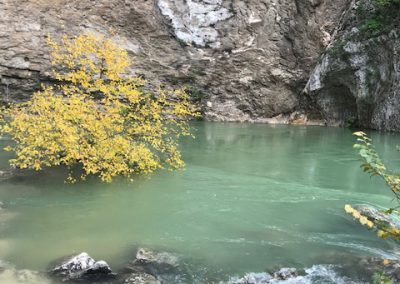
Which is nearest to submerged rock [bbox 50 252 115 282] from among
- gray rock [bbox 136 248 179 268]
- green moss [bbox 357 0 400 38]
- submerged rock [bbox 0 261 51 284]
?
submerged rock [bbox 0 261 51 284]

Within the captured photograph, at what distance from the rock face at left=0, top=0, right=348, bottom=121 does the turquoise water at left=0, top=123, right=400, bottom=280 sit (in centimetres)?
1372

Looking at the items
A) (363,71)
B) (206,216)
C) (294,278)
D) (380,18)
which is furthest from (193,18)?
(294,278)

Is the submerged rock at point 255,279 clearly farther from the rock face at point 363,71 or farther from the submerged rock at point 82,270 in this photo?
the rock face at point 363,71

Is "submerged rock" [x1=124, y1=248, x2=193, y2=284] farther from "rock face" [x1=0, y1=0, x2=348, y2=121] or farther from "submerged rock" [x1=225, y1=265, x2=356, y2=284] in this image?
"rock face" [x1=0, y1=0, x2=348, y2=121]

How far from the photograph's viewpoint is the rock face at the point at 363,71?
Answer: 20.1 meters

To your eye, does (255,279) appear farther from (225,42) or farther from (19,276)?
(225,42)

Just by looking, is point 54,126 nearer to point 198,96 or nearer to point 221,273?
point 221,273

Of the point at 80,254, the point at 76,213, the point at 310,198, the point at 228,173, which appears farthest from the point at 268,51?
the point at 80,254

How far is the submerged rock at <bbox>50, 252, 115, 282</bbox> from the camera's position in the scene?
5508 millimetres

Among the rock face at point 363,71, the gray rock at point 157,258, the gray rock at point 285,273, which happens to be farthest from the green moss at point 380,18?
the gray rock at point 157,258

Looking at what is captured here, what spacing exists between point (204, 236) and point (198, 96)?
769 inches

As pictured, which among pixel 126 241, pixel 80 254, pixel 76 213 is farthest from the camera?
pixel 76 213

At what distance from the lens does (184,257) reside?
20.7 feet

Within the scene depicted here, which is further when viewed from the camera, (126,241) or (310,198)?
(310,198)
